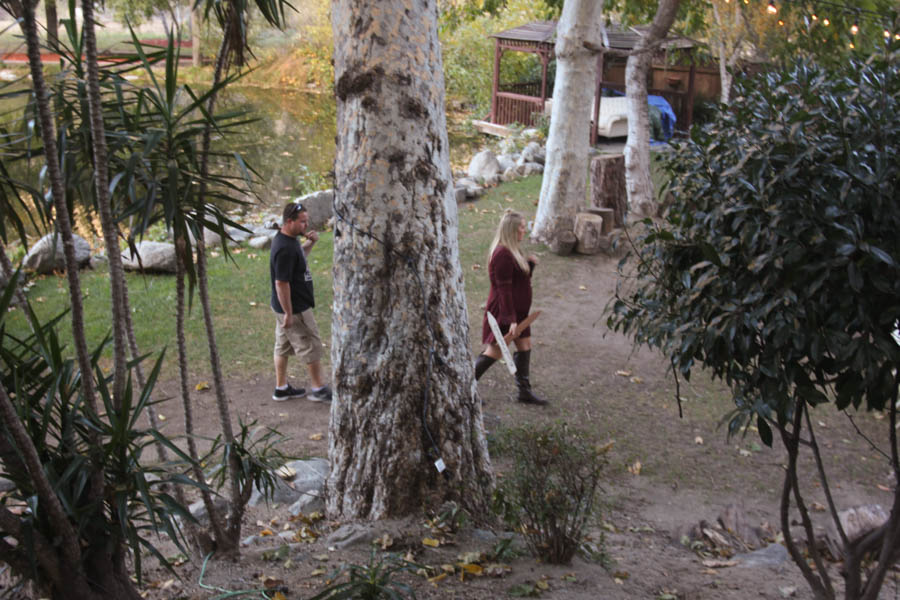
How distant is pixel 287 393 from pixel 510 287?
7.73 ft

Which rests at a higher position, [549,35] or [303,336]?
[549,35]

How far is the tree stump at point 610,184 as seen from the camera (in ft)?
41.5

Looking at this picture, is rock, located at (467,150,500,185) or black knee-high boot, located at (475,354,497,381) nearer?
black knee-high boot, located at (475,354,497,381)

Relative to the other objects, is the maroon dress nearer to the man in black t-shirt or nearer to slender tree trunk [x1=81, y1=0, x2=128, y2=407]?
the man in black t-shirt

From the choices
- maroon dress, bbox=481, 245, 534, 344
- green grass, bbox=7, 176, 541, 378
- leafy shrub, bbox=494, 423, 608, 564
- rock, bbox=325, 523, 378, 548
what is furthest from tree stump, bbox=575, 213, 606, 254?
rock, bbox=325, 523, 378, 548

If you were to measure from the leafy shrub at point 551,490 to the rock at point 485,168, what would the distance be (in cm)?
1312

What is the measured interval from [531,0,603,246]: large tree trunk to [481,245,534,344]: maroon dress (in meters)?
5.14

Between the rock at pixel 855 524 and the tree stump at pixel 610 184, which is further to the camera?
the tree stump at pixel 610 184

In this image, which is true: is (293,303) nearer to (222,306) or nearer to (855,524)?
(222,306)

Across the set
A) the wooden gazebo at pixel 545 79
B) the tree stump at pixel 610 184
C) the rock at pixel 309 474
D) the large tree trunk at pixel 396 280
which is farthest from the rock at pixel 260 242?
the wooden gazebo at pixel 545 79

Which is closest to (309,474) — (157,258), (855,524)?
(855,524)

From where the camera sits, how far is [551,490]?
4188mm

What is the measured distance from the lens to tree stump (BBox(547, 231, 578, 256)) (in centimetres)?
1195

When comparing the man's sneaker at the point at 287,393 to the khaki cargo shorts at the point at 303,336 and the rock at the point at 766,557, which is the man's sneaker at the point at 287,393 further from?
the rock at the point at 766,557
